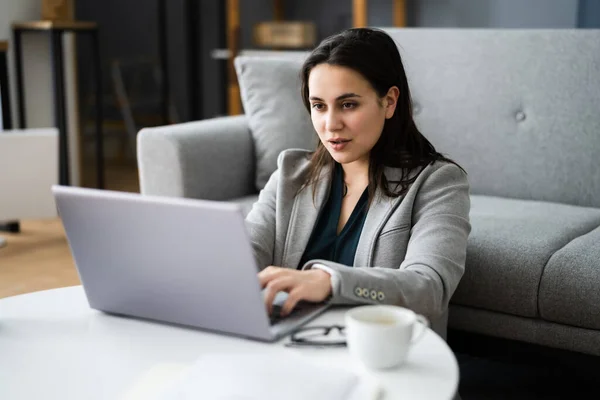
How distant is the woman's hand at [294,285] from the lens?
3.62ft

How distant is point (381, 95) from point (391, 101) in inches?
1.9

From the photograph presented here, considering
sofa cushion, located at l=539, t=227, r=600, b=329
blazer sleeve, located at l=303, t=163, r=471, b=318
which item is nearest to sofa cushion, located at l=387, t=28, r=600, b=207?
sofa cushion, located at l=539, t=227, r=600, b=329

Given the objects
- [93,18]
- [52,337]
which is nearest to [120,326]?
[52,337]

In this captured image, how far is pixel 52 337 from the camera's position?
1093 mm

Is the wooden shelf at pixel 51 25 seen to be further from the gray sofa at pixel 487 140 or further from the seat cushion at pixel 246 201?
the seat cushion at pixel 246 201

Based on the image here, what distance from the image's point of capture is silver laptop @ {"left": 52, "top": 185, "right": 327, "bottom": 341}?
0.95 meters

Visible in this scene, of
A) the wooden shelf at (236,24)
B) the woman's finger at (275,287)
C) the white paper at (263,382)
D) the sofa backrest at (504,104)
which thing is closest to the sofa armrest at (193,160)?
the sofa backrest at (504,104)

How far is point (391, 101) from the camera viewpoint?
1.51 m

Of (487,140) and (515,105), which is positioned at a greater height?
(515,105)

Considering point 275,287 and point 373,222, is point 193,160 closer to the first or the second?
point 373,222

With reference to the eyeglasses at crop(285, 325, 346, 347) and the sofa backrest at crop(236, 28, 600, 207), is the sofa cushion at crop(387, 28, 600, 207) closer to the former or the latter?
the sofa backrest at crop(236, 28, 600, 207)

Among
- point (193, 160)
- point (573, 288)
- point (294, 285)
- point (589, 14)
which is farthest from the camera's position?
point (589, 14)

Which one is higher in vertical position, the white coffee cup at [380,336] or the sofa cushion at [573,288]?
the white coffee cup at [380,336]

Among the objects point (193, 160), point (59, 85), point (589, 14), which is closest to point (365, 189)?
point (193, 160)
